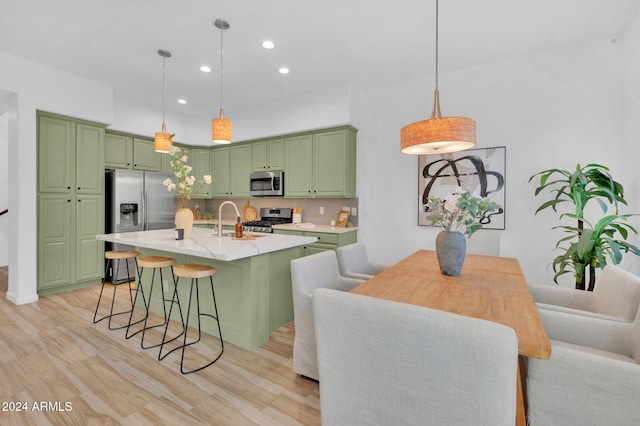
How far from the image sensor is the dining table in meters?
1.09

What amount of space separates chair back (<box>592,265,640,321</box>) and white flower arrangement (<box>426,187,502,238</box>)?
69cm

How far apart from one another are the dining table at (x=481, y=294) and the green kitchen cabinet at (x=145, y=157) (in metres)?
4.48

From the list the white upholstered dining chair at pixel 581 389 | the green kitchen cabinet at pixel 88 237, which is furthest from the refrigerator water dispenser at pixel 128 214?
the white upholstered dining chair at pixel 581 389

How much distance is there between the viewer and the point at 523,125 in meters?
3.27

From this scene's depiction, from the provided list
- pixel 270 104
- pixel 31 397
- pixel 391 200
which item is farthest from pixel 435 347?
pixel 270 104

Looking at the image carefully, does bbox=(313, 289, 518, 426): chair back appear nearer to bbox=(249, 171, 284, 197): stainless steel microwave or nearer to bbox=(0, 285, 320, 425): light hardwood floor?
bbox=(0, 285, 320, 425): light hardwood floor

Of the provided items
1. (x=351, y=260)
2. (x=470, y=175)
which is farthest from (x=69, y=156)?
(x=470, y=175)

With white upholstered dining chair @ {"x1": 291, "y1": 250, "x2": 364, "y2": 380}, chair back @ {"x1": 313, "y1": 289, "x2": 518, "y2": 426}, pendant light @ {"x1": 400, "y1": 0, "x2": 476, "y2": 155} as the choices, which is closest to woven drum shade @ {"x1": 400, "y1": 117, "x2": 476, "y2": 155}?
pendant light @ {"x1": 400, "y1": 0, "x2": 476, "y2": 155}

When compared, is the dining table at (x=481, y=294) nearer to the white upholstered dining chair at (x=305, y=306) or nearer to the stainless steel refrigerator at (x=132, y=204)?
the white upholstered dining chair at (x=305, y=306)

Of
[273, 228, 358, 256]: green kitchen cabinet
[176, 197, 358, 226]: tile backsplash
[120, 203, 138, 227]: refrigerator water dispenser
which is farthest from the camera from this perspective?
[176, 197, 358, 226]: tile backsplash

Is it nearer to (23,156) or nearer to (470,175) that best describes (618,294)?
(470,175)

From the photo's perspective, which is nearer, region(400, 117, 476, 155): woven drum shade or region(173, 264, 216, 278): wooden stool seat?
region(400, 117, 476, 155): woven drum shade

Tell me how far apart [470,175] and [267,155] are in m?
3.06

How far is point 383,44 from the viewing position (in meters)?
3.04
